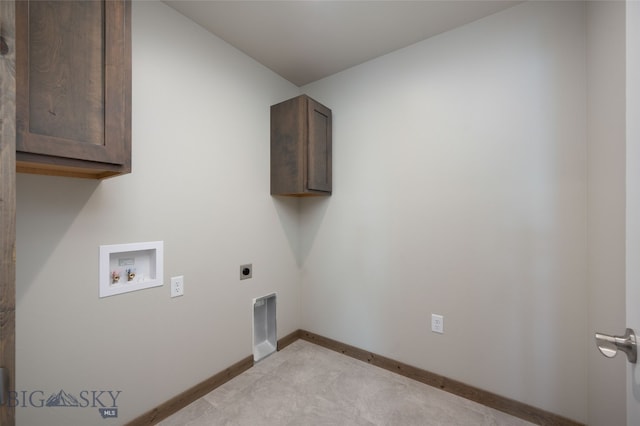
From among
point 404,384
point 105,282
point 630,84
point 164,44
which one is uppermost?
point 164,44

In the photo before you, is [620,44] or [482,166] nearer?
[620,44]

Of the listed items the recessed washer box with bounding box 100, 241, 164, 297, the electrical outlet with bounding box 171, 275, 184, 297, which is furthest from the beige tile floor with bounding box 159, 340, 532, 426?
the recessed washer box with bounding box 100, 241, 164, 297

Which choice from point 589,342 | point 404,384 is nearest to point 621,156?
point 589,342

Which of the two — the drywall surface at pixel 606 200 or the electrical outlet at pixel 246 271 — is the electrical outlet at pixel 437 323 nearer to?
the drywall surface at pixel 606 200

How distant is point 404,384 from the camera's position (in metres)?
1.91

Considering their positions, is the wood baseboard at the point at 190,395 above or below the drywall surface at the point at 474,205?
below

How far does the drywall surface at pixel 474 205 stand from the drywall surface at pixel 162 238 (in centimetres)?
81

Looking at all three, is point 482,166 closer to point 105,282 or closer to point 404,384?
point 404,384

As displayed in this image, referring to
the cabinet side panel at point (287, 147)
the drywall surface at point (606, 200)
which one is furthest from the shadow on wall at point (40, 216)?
the drywall surface at point (606, 200)

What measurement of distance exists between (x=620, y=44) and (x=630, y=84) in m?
0.59

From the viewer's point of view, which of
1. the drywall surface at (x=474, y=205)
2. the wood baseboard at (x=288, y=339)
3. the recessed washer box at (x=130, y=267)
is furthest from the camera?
the wood baseboard at (x=288, y=339)
